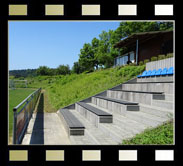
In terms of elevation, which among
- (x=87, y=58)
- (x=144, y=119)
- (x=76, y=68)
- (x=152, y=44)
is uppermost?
(x=152, y=44)

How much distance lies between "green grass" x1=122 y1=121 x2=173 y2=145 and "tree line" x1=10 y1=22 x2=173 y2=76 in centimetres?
525

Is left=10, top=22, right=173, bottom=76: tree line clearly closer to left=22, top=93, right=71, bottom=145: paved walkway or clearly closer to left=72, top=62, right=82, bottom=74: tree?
left=72, top=62, right=82, bottom=74: tree

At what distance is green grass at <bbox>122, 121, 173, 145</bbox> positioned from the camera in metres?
3.92

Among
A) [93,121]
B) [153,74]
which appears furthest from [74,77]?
[93,121]

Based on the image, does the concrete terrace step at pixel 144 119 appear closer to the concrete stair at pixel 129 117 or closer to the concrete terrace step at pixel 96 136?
the concrete stair at pixel 129 117

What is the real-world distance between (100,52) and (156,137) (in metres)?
14.9

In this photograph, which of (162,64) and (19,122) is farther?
(162,64)

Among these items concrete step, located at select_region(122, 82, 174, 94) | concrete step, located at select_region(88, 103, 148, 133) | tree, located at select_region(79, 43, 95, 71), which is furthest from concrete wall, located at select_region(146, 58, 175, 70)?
tree, located at select_region(79, 43, 95, 71)

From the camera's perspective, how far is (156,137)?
404 centimetres

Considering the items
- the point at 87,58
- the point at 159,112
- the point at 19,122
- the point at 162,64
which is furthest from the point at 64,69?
the point at 19,122

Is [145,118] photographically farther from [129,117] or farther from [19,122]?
[19,122]

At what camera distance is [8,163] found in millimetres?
3176

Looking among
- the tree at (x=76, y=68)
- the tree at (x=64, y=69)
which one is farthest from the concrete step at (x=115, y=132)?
the tree at (x=76, y=68)

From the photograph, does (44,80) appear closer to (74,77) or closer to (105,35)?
(74,77)
